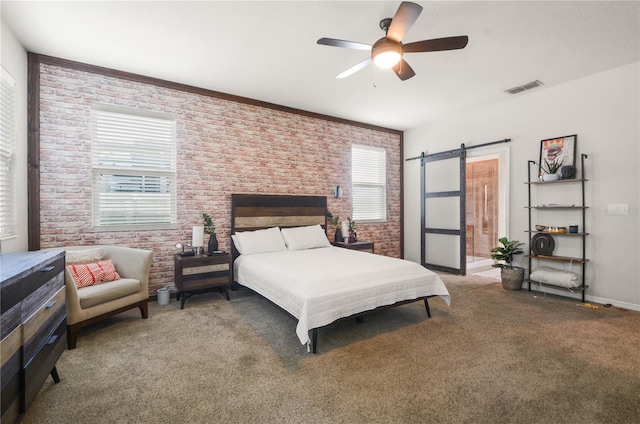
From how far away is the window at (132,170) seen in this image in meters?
3.92

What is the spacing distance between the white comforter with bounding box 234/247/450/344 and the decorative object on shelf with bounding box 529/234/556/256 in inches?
82.9

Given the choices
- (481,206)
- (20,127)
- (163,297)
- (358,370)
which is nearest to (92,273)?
(163,297)

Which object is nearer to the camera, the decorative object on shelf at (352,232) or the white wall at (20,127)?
the white wall at (20,127)

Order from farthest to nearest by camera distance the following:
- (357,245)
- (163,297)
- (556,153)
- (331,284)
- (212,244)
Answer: (357,245), (556,153), (212,244), (163,297), (331,284)

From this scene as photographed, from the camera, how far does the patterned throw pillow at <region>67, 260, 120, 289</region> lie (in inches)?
121

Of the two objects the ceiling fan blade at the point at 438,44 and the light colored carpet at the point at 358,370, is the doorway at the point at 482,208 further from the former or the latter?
the ceiling fan blade at the point at 438,44

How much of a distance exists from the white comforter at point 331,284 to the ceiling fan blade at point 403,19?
2205 millimetres

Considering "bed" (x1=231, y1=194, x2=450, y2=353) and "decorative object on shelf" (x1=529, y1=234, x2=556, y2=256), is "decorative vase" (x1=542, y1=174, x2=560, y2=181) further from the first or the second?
"bed" (x1=231, y1=194, x2=450, y2=353)

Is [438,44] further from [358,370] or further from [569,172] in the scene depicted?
[569,172]

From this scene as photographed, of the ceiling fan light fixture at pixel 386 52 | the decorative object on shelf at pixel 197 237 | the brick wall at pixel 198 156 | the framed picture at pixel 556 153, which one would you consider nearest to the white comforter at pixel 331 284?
the decorative object on shelf at pixel 197 237

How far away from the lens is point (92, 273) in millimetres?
3189

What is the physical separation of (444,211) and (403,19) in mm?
4376

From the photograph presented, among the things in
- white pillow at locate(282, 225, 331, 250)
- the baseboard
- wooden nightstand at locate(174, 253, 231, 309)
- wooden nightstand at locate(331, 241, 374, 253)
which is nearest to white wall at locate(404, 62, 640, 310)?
the baseboard

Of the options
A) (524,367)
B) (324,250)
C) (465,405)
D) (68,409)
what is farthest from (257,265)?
(524,367)
